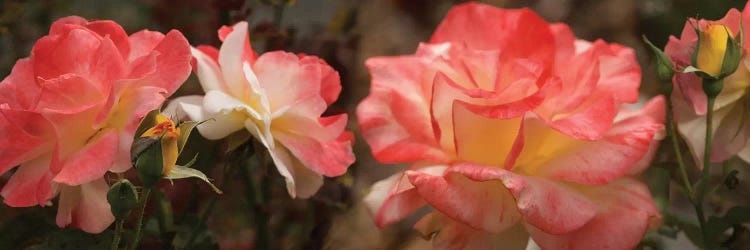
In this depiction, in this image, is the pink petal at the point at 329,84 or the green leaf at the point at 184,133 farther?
the pink petal at the point at 329,84

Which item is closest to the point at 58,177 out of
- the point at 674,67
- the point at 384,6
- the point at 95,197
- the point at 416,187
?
the point at 95,197

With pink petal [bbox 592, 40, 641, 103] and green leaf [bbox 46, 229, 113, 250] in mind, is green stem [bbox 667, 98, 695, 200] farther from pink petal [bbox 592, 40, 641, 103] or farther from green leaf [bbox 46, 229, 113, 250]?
green leaf [bbox 46, 229, 113, 250]

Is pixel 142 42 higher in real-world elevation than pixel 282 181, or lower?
higher

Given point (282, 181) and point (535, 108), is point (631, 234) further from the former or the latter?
point (282, 181)

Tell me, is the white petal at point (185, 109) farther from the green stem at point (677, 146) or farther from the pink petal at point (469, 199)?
the green stem at point (677, 146)

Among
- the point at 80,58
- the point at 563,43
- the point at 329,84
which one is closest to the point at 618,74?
the point at 563,43

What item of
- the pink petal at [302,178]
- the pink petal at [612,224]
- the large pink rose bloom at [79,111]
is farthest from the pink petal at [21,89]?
the pink petal at [612,224]

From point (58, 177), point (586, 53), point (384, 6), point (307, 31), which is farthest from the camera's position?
point (384, 6)

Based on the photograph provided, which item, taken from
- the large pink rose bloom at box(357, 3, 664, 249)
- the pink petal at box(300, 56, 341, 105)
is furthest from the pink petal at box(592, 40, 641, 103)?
the pink petal at box(300, 56, 341, 105)
